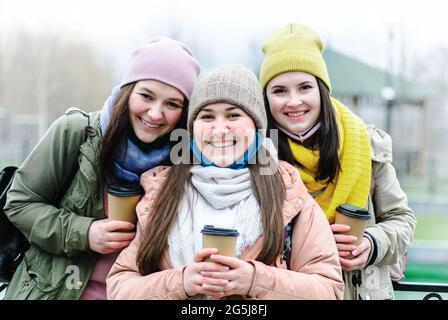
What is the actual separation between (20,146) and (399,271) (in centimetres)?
965

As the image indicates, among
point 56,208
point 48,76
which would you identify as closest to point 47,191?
point 56,208

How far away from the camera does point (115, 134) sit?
4.62 ft

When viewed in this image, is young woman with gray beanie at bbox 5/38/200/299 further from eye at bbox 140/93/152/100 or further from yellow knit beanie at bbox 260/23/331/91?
yellow knit beanie at bbox 260/23/331/91

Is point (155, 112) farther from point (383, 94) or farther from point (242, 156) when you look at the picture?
point (383, 94)

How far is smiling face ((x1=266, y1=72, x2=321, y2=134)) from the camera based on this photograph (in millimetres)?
1445

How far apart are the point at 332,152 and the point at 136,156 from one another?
587mm

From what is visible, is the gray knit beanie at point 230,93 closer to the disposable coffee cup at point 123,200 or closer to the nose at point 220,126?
the nose at point 220,126

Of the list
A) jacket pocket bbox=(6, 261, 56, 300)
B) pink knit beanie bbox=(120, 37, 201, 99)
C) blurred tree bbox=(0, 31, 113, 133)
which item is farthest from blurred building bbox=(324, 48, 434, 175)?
jacket pocket bbox=(6, 261, 56, 300)

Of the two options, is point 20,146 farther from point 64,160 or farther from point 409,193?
point 64,160

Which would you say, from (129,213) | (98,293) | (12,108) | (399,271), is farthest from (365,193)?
(12,108)

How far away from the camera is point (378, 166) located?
150 cm

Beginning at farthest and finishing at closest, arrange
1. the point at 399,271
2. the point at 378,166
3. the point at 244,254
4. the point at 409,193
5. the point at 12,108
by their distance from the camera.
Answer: the point at 12,108 < the point at 409,193 < the point at 399,271 < the point at 378,166 < the point at 244,254

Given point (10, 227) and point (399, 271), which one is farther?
point (399, 271)

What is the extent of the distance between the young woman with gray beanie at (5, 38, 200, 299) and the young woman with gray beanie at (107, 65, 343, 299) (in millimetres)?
114
